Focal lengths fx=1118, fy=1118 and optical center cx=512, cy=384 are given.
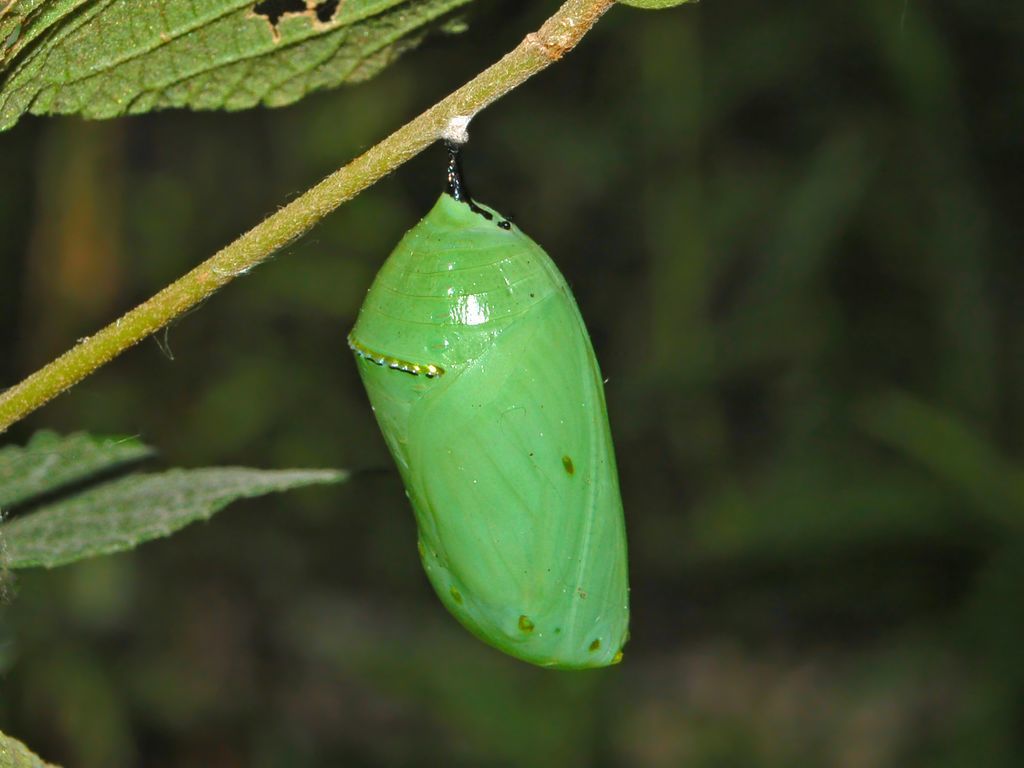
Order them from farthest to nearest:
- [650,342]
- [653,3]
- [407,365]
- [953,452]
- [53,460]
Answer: [650,342] < [953,452] < [407,365] < [53,460] < [653,3]

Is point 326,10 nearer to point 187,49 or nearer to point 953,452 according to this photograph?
point 187,49

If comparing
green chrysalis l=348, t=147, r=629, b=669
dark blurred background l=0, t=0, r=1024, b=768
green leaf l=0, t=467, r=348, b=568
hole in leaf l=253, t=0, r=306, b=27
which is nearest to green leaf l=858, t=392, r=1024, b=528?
dark blurred background l=0, t=0, r=1024, b=768

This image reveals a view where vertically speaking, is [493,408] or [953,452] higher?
[493,408]

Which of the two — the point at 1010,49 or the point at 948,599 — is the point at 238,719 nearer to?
the point at 948,599

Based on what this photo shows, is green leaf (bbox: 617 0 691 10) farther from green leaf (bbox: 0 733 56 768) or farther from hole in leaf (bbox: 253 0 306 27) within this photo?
green leaf (bbox: 0 733 56 768)

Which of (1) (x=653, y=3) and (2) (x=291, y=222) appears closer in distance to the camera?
(2) (x=291, y=222)

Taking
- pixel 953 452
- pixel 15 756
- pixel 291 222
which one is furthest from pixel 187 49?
pixel 953 452

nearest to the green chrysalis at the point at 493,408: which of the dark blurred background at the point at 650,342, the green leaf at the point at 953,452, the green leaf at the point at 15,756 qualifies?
the green leaf at the point at 15,756
